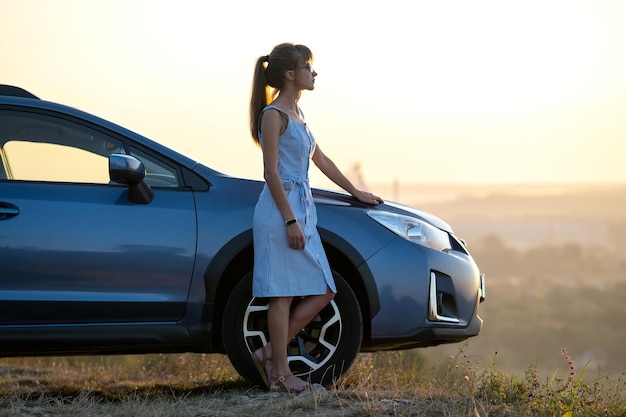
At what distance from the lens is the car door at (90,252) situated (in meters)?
5.01

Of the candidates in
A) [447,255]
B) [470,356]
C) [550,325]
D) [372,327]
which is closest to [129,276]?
[372,327]

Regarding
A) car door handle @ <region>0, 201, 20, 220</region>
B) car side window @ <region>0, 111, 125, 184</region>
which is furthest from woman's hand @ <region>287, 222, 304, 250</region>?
car door handle @ <region>0, 201, 20, 220</region>

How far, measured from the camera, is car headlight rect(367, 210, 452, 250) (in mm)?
5305

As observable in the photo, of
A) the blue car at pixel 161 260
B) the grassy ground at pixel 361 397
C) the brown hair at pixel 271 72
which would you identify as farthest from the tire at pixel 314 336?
the brown hair at pixel 271 72

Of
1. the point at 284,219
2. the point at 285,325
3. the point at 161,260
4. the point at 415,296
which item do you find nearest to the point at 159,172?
the point at 161,260

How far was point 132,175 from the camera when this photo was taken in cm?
485

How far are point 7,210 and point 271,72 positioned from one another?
152 cm

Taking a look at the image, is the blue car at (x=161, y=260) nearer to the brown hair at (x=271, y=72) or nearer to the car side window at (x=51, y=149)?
the car side window at (x=51, y=149)

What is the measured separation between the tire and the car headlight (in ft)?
1.29

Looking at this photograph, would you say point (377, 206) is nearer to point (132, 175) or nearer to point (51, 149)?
point (132, 175)

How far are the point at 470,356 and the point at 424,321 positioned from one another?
1130 millimetres

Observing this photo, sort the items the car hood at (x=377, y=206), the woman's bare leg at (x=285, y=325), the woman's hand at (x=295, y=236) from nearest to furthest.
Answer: the woman's hand at (x=295, y=236) < the woman's bare leg at (x=285, y=325) < the car hood at (x=377, y=206)

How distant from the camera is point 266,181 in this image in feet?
16.3

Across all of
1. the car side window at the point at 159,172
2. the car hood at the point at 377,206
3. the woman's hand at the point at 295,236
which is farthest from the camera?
the car hood at the point at 377,206
